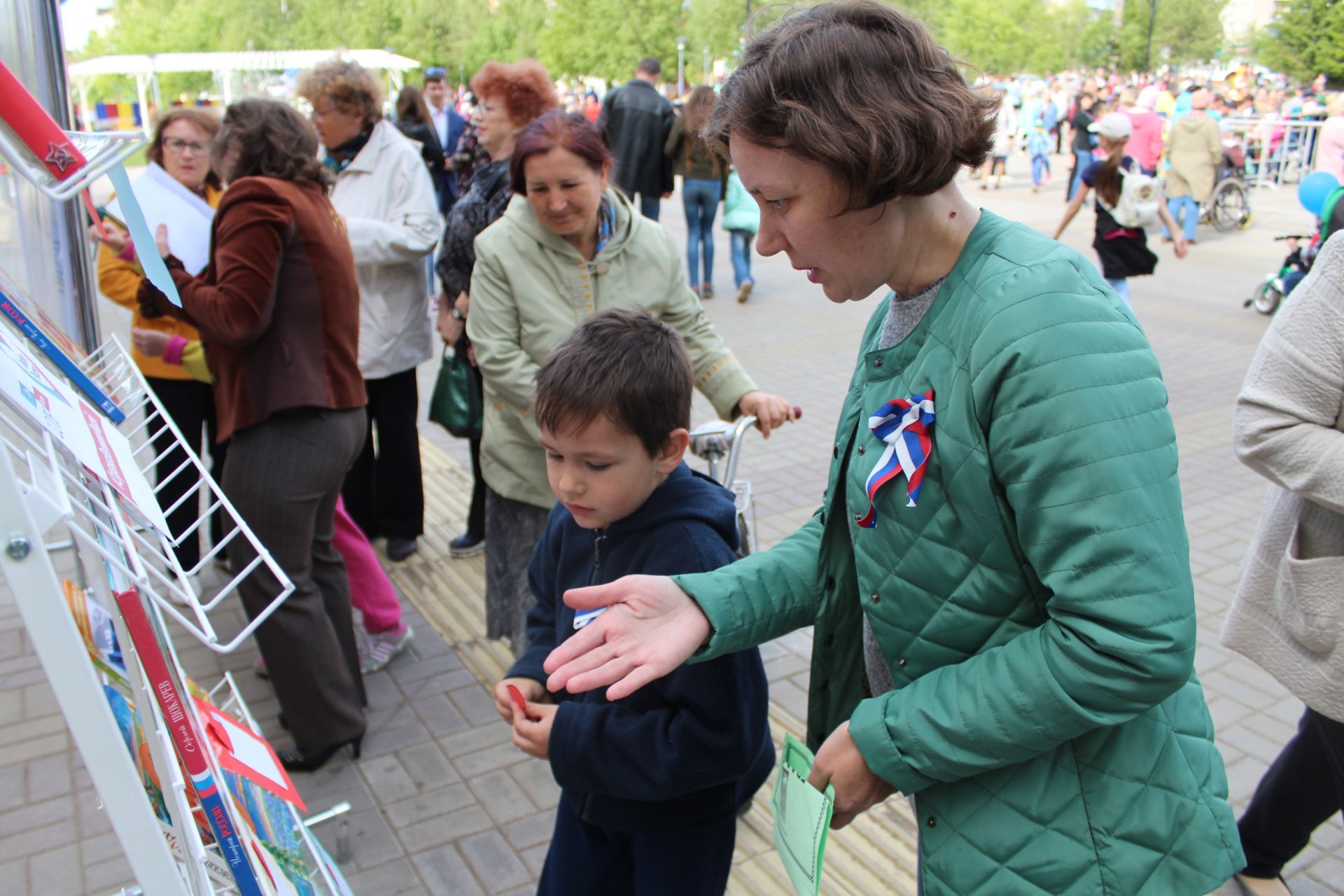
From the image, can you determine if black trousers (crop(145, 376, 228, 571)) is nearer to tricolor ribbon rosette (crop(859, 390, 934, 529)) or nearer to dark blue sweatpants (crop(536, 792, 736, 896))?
dark blue sweatpants (crop(536, 792, 736, 896))

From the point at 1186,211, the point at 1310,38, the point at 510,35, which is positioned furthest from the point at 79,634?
the point at 510,35

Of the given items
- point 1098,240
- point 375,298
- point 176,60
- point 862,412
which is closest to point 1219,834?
point 862,412

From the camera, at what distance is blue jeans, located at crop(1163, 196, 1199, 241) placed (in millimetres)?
13126

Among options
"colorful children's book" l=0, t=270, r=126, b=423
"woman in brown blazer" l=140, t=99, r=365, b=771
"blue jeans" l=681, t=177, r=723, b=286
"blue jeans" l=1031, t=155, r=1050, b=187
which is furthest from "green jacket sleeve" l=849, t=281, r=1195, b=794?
"blue jeans" l=1031, t=155, r=1050, b=187

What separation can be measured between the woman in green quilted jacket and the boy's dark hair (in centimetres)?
53

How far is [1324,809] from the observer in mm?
2543

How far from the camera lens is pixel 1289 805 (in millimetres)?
2570

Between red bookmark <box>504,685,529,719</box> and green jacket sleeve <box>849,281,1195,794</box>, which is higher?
green jacket sleeve <box>849,281,1195,794</box>

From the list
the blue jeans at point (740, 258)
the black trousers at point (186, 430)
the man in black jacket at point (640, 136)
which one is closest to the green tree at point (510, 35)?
the blue jeans at point (740, 258)

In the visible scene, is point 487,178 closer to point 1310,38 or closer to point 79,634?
point 79,634

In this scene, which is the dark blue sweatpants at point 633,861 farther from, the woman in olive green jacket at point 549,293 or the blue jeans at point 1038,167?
the blue jeans at point 1038,167

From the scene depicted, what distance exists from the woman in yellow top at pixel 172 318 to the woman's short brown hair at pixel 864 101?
10.2ft

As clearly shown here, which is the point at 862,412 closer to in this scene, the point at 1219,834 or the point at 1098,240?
the point at 1219,834

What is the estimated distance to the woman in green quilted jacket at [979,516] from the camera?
1158 millimetres
